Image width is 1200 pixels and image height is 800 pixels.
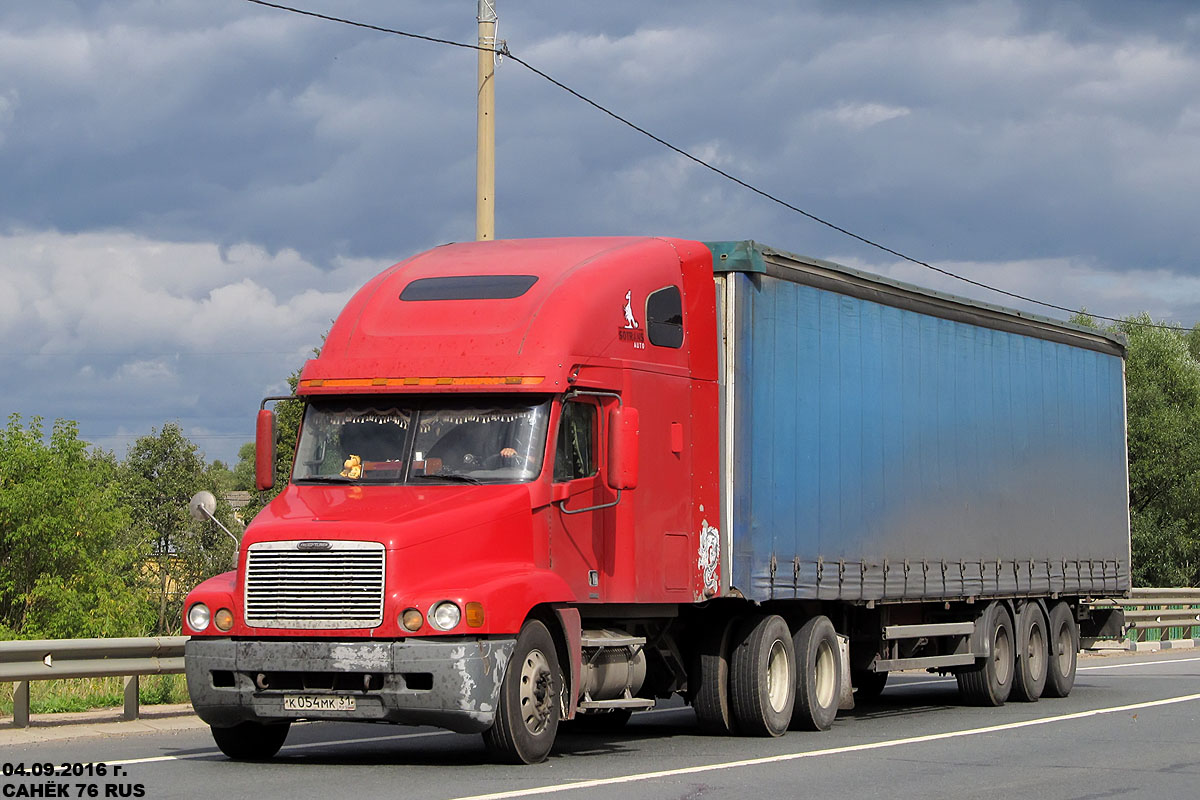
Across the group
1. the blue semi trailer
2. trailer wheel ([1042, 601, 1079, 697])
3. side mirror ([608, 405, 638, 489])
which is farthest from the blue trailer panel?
side mirror ([608, 405, 638, 489])

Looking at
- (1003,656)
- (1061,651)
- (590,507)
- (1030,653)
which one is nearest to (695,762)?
(590,507)

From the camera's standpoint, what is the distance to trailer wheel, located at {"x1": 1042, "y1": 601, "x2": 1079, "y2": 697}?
21.1 meters

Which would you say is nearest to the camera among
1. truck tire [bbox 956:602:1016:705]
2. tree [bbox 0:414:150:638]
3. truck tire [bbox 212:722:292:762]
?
truck tire [bbox 212:722:292:762]

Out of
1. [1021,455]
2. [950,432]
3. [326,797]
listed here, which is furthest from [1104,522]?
[326,797]

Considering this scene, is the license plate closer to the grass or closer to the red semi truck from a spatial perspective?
the red semi truck

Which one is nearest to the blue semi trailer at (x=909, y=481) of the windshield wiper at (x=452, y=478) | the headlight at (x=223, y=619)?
the windshield wiper at (x=452, y=478)

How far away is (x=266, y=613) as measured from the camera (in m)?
11.4

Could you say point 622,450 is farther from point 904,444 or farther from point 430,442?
point 904,444

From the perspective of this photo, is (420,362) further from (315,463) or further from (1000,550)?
(1000,550)

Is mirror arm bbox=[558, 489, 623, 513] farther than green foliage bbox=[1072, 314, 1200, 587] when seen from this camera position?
No

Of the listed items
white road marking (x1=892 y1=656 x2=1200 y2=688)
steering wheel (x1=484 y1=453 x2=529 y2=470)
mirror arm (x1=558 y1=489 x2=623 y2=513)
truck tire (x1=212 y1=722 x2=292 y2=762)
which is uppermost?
steering wheel (x1=484 y1=453 x2=529 y2=470)

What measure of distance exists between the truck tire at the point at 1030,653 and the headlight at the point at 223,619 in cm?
1132

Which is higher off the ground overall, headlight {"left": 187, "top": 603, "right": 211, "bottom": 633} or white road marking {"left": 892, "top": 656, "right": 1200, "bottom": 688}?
headlight {"left": 187, "top": 603, "right": 211, "bottom": 633}

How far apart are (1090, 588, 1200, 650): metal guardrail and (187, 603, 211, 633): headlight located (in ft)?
77.6
